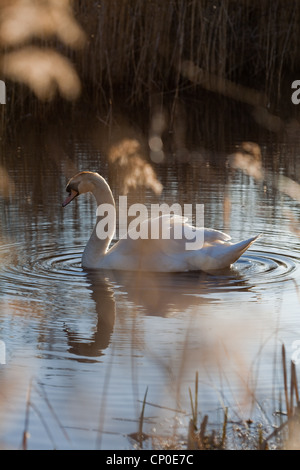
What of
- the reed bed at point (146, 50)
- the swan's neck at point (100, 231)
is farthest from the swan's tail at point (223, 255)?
the reed bed at point (146, 50)

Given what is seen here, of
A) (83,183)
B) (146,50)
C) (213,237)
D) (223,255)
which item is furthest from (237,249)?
(146,50)

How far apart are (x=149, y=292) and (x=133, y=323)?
220 cm

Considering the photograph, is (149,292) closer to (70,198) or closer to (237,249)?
(237,249)

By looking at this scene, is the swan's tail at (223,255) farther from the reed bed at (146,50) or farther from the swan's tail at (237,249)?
the reed bed at (146,50)

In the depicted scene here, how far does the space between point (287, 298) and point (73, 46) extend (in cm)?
847

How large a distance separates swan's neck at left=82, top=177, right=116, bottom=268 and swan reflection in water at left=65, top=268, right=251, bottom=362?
124 millimetres

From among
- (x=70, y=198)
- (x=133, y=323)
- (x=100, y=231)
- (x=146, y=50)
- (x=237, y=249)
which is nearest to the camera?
(x=133, y=323)

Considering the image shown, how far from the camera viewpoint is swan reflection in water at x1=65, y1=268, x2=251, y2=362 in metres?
4.79

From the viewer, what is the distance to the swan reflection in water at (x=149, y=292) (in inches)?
188

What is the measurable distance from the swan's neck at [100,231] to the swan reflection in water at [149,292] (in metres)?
0.12

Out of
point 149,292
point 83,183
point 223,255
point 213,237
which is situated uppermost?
point 83,183

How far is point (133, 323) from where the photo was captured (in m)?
3.37

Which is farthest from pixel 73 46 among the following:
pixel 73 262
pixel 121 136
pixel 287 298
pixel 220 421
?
pixel 220 421
